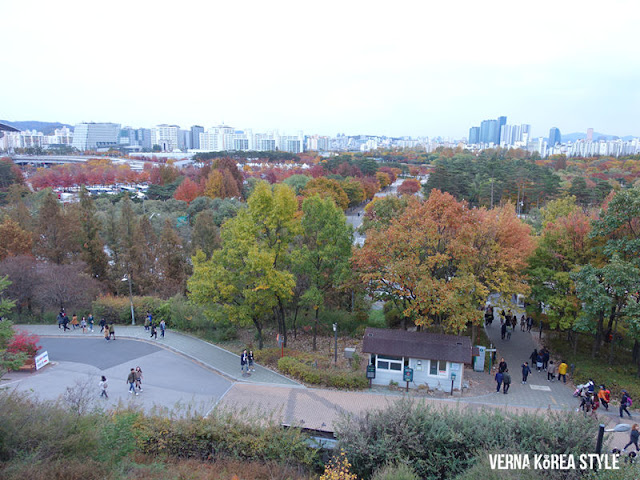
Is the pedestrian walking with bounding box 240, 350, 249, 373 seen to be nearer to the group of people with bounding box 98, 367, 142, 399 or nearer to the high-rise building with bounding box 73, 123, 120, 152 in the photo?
the group of people with bounding box 98, 367, 142, 399

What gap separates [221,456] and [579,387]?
10338mm

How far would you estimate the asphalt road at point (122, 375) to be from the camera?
41.6 ft

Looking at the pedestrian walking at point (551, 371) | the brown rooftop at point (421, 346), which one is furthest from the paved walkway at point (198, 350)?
the pedestrian walking at point (551, 371)

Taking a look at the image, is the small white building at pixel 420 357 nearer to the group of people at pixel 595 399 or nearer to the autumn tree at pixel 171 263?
the group of people at pixel 595 399

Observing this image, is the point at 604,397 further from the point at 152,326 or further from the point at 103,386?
the point at 152,326

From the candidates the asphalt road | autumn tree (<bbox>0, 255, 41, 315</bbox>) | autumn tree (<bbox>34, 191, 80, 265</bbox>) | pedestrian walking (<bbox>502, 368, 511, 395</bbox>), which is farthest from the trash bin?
autumn tree (<bbox>34, 191, 80, 265</bbox>)

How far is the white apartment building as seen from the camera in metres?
187

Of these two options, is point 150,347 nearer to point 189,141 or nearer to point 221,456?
point 221,456

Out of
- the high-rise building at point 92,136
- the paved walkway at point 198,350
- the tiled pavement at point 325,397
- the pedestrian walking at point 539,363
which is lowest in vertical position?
the paved walkway at point 198,350

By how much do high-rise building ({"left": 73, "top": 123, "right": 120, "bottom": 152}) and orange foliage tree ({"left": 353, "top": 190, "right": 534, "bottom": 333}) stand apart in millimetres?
174816

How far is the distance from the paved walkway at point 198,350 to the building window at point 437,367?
4.19 meters

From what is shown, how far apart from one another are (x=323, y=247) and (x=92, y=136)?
7013 inches

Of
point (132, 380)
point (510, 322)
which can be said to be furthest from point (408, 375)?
point (132, 380)

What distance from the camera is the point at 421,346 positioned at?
13.2 m
